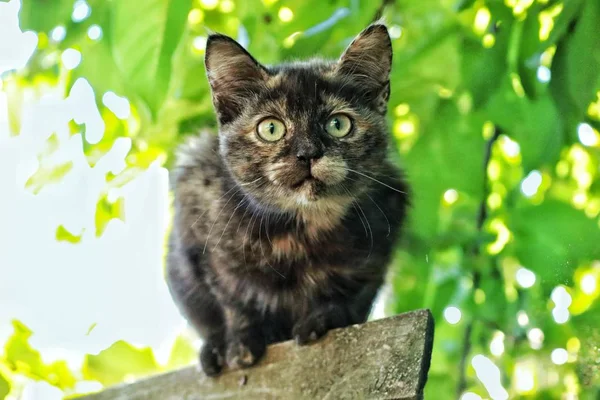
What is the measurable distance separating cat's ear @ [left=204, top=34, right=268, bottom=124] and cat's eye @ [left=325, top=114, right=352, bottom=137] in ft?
0.81

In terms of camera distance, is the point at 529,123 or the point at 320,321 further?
the point at 529,123

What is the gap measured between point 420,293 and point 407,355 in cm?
84

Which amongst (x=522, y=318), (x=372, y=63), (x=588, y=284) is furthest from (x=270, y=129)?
(x=588, y=284)

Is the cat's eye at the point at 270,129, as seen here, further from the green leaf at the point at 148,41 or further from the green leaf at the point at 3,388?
the green leaf at the point at 3,388

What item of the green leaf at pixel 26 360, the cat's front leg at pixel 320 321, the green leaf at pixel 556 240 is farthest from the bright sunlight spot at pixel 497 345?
the green leaf at pixel 26 360

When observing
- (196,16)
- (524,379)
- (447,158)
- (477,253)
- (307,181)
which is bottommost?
Answer: (524,379)

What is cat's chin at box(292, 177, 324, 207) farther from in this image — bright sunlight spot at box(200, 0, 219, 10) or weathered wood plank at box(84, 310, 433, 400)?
bright sunlight spot at box(200, 0, 219, 10)

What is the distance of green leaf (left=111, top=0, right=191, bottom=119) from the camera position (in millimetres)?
1584

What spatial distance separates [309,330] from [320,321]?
0.17ft

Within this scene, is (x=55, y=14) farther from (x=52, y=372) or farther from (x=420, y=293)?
(x=420, y=293)

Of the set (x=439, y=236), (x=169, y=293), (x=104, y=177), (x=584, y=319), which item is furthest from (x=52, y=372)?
(x=584, y=319)

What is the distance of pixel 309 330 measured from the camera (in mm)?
1721

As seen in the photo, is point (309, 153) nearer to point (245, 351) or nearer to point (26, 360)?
point (245, 351)

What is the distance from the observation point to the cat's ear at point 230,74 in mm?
1827
